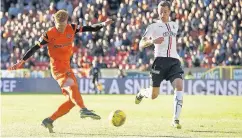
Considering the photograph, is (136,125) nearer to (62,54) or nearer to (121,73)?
(62,54)

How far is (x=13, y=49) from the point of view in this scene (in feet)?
125

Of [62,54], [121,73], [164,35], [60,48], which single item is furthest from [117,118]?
[121,73]

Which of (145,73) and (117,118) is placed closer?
(117,118)

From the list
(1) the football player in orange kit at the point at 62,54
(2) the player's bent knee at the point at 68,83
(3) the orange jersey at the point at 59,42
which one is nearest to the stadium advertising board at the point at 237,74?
(1) the football player in orange kit at the point at 62,54

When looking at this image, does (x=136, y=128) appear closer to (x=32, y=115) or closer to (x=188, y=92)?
(x=32, y=115)

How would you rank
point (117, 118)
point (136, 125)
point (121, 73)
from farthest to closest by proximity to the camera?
point (121, 73), point (136, 125), point (117, 118)

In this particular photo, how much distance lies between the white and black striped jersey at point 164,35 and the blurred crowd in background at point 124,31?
59.1ft

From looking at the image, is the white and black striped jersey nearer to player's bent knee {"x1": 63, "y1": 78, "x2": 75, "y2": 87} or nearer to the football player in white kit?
the football player in white kit

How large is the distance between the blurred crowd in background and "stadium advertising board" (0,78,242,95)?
0.82m

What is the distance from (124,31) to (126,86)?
322 cm

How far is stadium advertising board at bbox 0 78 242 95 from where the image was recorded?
106ft

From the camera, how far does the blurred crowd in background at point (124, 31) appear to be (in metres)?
32.5

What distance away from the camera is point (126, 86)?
34781mm

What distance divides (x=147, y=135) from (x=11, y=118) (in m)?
5.55
